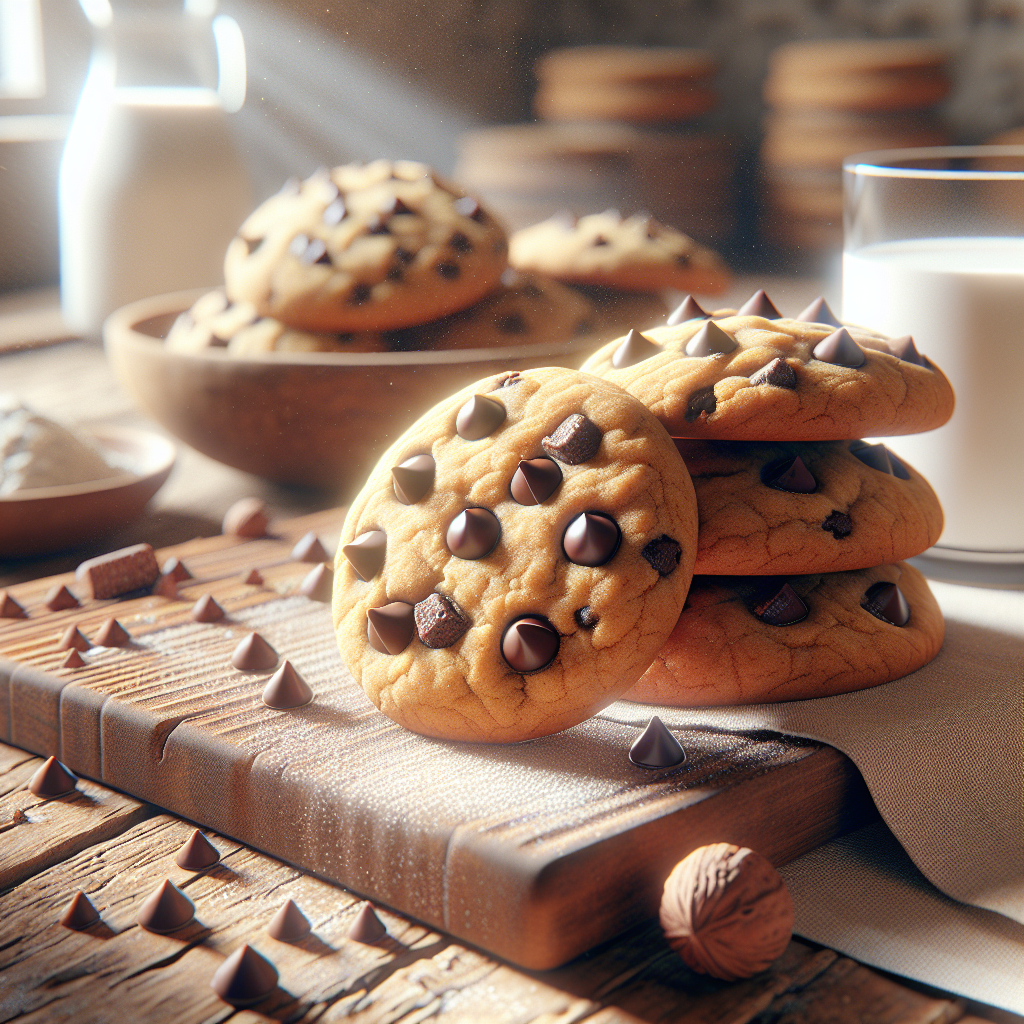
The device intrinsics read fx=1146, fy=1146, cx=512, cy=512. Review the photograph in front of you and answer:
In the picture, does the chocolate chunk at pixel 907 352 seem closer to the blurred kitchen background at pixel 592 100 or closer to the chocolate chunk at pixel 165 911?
the chocolate chunk at pixel 165 911

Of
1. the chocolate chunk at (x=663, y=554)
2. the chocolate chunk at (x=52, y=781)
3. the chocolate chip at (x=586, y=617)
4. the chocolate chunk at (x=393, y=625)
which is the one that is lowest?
the chocolate chunk at (x=52, y=781)

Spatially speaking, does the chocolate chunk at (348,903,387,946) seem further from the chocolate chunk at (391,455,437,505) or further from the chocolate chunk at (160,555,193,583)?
the chocolate chunk at (160,555,193,583)

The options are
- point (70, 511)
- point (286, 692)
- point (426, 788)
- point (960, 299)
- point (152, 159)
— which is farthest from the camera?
point (152, 159)

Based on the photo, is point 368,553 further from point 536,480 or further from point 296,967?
point 296,967

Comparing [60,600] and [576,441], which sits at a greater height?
[576,441]

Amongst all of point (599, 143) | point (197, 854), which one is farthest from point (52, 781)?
point (599, 143)

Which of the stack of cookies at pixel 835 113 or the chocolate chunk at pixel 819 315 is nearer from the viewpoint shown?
the chocolate chunk at pixel 819 315

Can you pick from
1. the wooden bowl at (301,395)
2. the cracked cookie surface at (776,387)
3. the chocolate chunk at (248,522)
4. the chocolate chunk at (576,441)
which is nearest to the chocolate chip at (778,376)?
the cracked cookie surface at (776,387)
